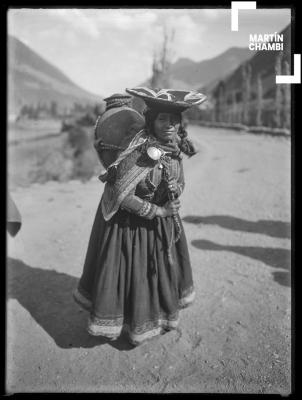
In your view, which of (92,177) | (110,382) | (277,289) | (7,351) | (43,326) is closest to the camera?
(110,382)

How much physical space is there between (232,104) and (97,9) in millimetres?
18912

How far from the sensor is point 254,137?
1572cm

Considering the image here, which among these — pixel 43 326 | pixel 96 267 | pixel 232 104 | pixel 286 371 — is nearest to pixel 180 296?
pixel 96 267

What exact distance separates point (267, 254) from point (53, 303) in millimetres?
3031

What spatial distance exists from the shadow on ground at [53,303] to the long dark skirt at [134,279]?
48 centimetres

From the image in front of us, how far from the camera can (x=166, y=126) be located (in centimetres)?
275

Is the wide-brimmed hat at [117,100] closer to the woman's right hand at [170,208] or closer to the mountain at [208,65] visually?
the woman's right hand at [170,208]

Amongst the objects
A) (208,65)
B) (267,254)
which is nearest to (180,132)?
(208,65)

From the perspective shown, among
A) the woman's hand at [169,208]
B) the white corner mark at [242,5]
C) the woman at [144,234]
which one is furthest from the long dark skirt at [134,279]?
the white corner mark at [242,5]
